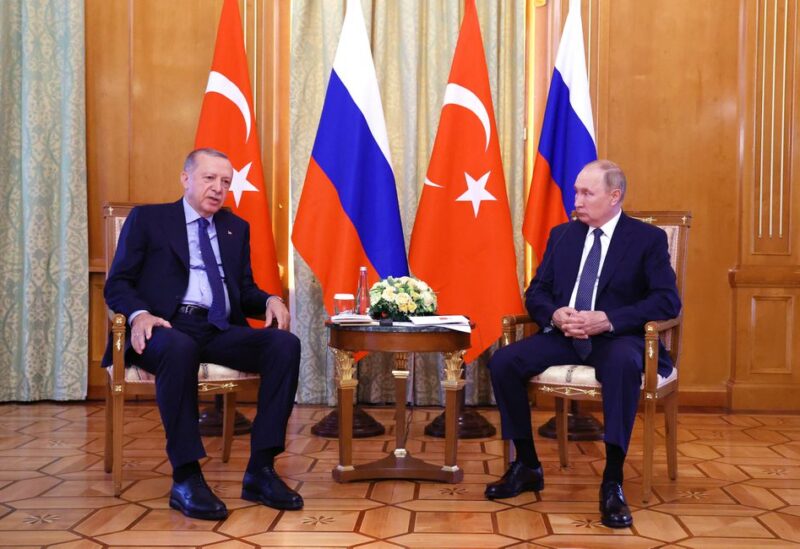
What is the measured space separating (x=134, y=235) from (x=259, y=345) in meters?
0.66

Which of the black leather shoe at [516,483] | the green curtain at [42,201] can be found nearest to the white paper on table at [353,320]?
the black leather shoe at [516,483]

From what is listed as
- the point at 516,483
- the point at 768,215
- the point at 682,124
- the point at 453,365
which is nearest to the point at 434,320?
the point at 453,365

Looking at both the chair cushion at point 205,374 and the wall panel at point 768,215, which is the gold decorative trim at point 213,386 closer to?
the chair cushion at point 205,374

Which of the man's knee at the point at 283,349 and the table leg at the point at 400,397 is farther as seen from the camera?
the table leg at the point at 400,397

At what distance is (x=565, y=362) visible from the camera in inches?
131

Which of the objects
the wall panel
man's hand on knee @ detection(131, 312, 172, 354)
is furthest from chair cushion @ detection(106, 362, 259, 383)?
the wall panel

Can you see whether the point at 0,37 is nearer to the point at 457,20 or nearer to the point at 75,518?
the point at 457,20

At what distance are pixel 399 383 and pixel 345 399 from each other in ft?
0.89

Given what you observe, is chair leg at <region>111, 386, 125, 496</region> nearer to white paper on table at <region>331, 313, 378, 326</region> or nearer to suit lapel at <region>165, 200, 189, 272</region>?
suit lapel at <region>165, 200, 189, 272</region>

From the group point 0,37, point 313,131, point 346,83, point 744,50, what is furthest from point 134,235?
point 744,50

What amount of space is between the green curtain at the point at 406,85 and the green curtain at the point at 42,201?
1.24 metres

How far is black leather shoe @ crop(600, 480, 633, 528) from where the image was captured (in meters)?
2.89

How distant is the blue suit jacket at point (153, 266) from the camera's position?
10.9ft

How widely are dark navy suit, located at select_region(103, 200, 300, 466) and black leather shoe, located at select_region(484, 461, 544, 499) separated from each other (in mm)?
807
